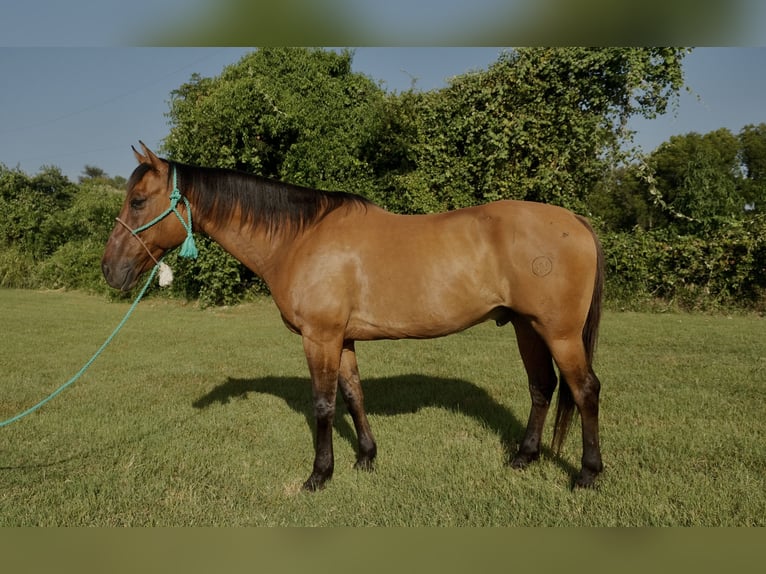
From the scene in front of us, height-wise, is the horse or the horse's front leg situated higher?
the horse

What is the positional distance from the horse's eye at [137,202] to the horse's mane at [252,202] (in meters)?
0.31

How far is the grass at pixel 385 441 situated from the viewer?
9.79ft

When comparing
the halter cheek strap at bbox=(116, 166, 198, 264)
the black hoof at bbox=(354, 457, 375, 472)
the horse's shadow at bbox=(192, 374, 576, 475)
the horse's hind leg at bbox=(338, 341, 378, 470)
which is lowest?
the horse's shadow at bbox=(192, 374, 576, 475)

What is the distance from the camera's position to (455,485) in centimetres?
331

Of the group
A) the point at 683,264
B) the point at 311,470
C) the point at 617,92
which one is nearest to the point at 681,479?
the point at 311,470

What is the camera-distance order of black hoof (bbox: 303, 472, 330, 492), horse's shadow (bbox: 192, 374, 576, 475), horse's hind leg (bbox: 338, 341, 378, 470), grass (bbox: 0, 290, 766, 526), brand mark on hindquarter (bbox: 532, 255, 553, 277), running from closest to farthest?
grass (bbox: 0, 290, 766, 526) → brand mark on hindquarter (bbox: 532, 255, 553, 277) → black hoof (bbox: 303, 472, 330, 492) → horse's hind leg (bbox: 338, 341, 378, 470) → horse's shadow (bbox: 192, 374, 576, 475)

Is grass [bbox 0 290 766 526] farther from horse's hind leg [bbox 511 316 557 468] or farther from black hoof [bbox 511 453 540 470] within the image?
horse's hind leg [bbox 511 316 557 468]

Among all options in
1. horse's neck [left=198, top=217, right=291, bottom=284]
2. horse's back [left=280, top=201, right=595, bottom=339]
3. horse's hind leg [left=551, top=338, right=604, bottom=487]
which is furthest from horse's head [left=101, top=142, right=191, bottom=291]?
horse's hind leg [left=551, top=338, right=604, bottom=487]

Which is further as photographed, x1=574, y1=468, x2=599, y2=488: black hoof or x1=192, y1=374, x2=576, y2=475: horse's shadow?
x1=192, y1=374, x2=576, y2=475: horse's shadow

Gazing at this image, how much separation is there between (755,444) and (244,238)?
437 cm

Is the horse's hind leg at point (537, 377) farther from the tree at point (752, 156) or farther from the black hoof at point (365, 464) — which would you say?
the tree at point (752, 156)

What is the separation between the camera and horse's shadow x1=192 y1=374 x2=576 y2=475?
179 inches

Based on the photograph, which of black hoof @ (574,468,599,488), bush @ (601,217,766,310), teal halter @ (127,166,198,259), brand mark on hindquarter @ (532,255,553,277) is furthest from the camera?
bush @ (601,217,766,310)

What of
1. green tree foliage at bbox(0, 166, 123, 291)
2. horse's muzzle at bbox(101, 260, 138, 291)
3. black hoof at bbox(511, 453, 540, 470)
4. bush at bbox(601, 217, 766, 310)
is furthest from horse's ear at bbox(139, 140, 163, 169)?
green tree foliage at bbox(0, 166, 123, 291)
